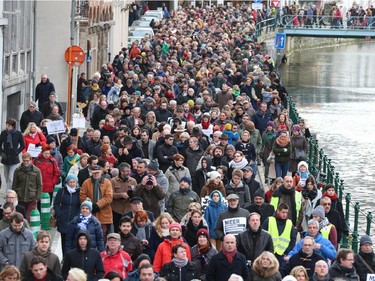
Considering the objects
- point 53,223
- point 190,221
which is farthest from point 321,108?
point 190,221

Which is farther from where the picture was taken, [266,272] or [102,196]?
[102,196]

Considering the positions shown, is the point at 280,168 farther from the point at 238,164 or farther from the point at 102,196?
the point at 102,196

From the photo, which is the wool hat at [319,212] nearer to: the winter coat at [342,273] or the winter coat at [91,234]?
the winter coat at [342,273]

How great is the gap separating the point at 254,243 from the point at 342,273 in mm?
1431

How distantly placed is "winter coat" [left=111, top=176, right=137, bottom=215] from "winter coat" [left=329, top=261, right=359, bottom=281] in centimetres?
494

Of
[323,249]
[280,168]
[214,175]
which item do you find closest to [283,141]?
[280,168]

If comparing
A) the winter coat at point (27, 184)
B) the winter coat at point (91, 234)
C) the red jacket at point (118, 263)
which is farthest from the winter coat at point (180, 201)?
the red jacket at point (118, 263)

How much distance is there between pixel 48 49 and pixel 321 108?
23268 mm

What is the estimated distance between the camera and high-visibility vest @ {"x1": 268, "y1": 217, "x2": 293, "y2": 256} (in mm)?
18000

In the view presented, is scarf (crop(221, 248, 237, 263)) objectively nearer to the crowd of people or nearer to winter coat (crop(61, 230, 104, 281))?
the crowd of people

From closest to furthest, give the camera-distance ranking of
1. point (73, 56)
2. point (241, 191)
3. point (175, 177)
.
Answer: point (241, 191), point (175, 177), point (73, 56)

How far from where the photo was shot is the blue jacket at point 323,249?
17344mm

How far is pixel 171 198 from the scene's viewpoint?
20.2 meters

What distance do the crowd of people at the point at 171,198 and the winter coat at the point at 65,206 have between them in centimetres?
1
